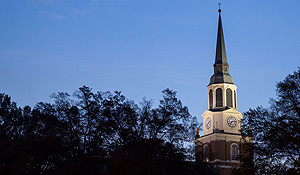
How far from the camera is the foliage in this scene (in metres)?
31.0

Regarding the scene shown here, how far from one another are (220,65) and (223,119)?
851 cm

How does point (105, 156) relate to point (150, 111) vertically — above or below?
below

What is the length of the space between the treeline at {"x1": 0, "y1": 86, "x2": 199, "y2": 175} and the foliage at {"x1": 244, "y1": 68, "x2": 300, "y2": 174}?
9.06 metres

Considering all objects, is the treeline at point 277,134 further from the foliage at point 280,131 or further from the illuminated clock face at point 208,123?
the illuminated clock face at point 208,123

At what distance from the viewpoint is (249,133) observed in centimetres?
3369

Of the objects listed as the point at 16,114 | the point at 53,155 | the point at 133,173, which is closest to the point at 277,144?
the point at 133,173

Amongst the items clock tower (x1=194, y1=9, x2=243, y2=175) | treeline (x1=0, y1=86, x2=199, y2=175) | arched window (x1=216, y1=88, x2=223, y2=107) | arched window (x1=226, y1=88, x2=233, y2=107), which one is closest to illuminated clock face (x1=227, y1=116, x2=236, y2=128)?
clock tower (x1=194, y1=9, x2=243, y2=175)

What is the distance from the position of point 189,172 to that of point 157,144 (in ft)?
11.4

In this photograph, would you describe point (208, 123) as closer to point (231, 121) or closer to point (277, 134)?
point (231, 121)

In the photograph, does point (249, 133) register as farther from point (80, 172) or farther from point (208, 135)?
point (208, 135)

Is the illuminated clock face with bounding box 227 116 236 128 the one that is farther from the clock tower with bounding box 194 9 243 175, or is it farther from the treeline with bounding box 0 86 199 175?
the treeline with bounding box 0 86 199 175

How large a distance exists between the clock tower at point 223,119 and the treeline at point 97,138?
3132cm

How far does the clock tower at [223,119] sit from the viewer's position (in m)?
74.0

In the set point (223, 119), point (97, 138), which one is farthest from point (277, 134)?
point (223, 119)
